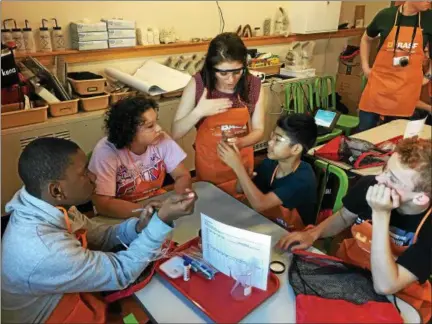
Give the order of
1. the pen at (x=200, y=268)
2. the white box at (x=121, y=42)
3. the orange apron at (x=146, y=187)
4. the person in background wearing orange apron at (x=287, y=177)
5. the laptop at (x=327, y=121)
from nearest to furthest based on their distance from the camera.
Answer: the pen at (x=200, y=268)
the person in background wearing orange apron at (x=287, y=177)
the orange apron at (x=146, y=187)
the white box at (x=121, y=42)
the laptop at (x=327, y=121)

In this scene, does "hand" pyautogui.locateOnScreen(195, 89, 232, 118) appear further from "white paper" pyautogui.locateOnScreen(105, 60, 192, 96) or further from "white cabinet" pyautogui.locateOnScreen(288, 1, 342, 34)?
"white cabinet" pyautogui.locateOnScreen(288, 1, 342, 34)

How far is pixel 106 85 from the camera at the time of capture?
8.63 feet

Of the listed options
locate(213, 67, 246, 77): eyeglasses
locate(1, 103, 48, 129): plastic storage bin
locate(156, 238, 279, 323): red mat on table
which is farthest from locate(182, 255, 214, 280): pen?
locate(1, 103, 48, 129): plastic storage bin

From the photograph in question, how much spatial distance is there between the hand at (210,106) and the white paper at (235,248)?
752 millimetres

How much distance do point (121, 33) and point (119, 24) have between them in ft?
0.20

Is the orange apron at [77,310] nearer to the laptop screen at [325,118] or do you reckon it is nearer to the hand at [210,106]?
the hand at [210,106]

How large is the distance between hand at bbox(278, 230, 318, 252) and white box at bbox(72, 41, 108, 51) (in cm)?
201

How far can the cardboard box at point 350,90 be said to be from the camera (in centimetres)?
306

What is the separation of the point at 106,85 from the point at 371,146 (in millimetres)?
1836

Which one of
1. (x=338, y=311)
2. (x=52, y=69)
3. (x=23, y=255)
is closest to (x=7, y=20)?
(x=52, y=69)

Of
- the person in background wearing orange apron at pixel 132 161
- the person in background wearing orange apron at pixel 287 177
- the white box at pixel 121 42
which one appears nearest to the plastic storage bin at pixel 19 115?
the white box at pixel 121 42

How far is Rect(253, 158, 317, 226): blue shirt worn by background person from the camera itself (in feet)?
4.62

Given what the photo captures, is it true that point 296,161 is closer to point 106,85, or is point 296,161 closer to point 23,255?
point 23,255

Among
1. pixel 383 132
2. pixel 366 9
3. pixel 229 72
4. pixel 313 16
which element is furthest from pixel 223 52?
pixel 313 16
